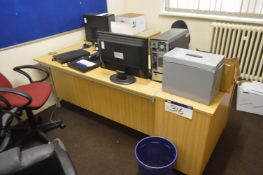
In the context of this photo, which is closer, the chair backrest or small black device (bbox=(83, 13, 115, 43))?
the chair backrest

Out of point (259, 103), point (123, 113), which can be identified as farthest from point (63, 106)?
point (259, 103)

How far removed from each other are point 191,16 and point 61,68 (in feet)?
6.54

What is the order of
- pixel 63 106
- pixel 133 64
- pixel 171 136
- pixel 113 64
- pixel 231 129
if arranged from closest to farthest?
pixel 171 136
pixel 133 64
pixel 113 64
pixel 231 129
pixel 63 106

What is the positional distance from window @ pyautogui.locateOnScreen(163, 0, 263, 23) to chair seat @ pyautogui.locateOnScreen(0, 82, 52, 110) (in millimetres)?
2198

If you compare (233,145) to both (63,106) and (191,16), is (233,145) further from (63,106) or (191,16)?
(63,106)

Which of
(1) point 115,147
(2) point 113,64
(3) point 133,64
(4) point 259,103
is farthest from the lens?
(4) point 259,103

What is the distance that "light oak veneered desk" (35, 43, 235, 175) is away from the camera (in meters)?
1.53

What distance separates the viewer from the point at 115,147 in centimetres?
213

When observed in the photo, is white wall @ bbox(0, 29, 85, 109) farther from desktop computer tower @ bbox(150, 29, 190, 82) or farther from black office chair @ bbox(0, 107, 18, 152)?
desktop computer tower @ bbox(150, 29, 190, 82)

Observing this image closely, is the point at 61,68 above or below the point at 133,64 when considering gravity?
below

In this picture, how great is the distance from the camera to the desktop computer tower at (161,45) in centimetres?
165

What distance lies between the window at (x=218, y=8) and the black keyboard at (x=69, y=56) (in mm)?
1586

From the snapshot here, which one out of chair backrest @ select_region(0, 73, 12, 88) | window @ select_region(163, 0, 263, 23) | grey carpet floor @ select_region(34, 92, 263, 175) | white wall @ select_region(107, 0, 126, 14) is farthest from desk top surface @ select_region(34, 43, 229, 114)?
window @ select_region(163, 0, 263, 23)

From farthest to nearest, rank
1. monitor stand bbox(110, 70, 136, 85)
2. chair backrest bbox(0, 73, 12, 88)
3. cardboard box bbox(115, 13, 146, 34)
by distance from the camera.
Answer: cardboard box bbox(115, 13, 146, 34) < chair backrest bbox(0, 73, 12, 88) < monitor stand bbox(110, 70, 136, 85)
